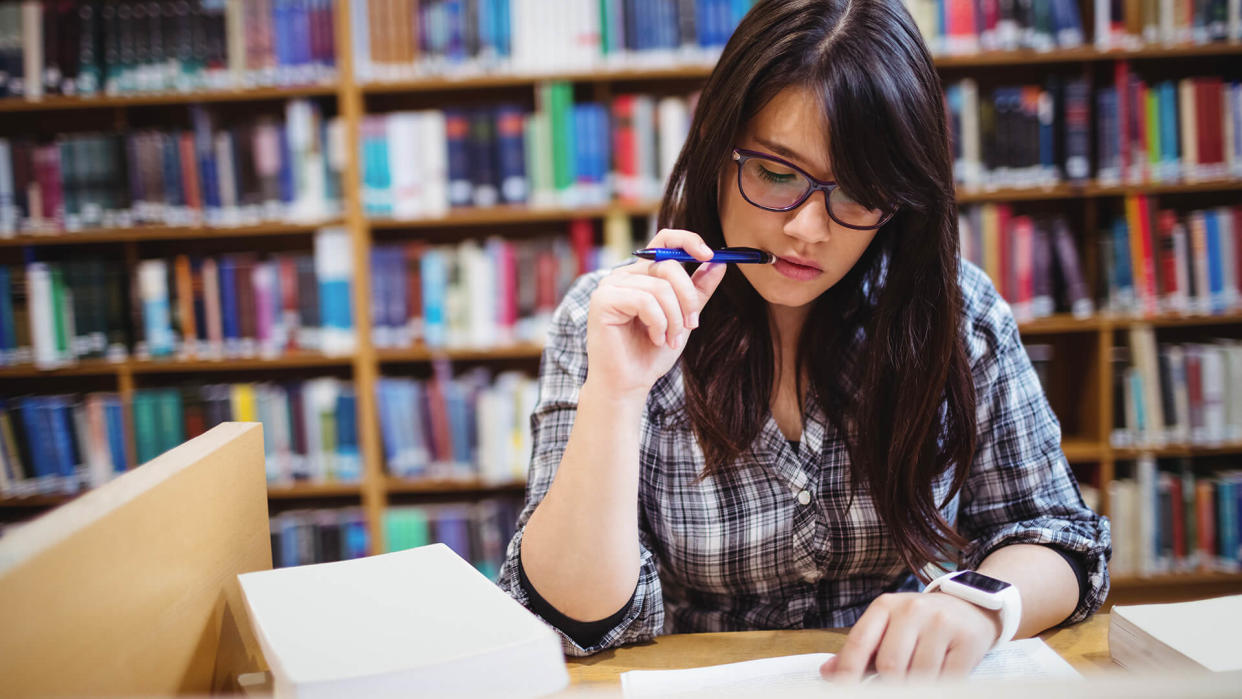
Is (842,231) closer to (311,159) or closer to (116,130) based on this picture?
(311,159)

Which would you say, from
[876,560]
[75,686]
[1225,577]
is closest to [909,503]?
[876,560]

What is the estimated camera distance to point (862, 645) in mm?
646

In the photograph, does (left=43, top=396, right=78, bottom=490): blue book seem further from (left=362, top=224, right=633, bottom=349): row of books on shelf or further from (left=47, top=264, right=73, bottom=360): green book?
(left=362, top=224, right=633, bottom=349): row of books on shelf

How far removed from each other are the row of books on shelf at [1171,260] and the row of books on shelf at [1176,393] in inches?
4.1

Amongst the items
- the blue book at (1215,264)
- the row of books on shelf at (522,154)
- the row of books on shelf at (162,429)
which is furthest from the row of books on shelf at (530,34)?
the blue book at (1215,264)

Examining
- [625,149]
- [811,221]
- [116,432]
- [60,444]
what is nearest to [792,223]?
[811,221]

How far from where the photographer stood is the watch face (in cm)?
70

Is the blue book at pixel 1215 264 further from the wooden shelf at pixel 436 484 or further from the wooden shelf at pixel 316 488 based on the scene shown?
the wooden shelf at pixel 316 488

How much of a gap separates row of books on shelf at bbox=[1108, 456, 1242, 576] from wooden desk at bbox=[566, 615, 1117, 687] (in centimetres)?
181

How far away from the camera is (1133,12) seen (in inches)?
86.1

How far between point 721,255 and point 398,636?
0.49 meters

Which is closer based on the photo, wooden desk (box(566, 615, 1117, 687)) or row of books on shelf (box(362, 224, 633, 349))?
wooden desk (box(566, 615, 1117, 687))

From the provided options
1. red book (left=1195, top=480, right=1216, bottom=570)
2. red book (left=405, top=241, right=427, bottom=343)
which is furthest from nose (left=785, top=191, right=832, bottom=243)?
red book (left=1195, top=480, right=1216, bottom=570)

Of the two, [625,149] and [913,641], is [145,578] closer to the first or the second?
[913,641]
